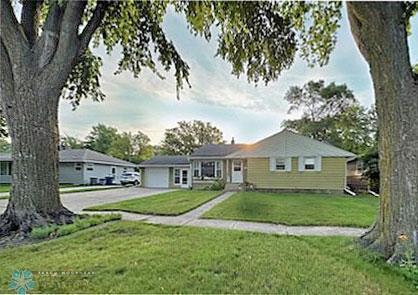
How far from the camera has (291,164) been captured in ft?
68.7

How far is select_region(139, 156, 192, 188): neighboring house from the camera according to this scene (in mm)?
28094

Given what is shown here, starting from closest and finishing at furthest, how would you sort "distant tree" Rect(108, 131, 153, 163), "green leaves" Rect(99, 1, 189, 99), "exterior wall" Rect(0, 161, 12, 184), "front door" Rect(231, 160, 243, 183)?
"green leaves" Rect(99, 1, 189, 99)
"front door" Rect(231, 160, 243, 183)
"exterior wall" Rect(0, 161, 12, 184)
"distant tree" Rect(108, 131, 153, 163)

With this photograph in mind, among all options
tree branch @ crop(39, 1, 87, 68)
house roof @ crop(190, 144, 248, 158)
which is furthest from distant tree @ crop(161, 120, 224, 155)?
tree branch @ crop(39, 1, 87, 68)

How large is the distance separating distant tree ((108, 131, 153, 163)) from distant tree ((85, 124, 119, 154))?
5.07 feet

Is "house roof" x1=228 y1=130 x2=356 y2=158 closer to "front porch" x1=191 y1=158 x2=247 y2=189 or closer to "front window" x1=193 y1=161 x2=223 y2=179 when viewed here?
"front porch" x1=191 y1=158 x2=247 y2=189

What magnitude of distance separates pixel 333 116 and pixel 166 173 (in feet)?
57.3

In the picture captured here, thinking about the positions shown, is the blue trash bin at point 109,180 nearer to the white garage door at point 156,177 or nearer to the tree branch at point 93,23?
the white garage door at point 156,177

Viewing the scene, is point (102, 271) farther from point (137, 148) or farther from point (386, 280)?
point (137, 148)

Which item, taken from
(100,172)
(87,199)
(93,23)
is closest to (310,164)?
(87,199)

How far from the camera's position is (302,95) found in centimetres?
3406

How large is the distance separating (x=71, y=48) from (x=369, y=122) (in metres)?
29.5

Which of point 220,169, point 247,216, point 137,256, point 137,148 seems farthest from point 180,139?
point 137,256

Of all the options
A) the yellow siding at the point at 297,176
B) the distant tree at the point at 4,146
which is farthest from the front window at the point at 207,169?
the distant tree at the point at 4,146

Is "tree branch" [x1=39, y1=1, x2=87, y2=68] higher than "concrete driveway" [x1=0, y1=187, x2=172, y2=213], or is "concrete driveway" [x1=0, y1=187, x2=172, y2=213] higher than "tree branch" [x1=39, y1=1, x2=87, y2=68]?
"tree branch" [x1=39, y1=1, x2=87, y2=68]
